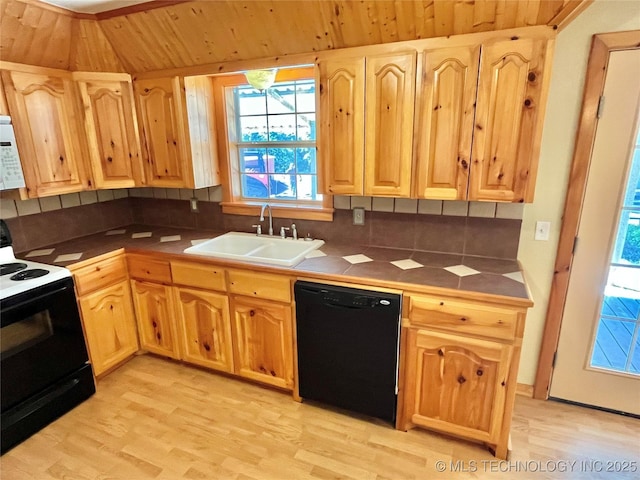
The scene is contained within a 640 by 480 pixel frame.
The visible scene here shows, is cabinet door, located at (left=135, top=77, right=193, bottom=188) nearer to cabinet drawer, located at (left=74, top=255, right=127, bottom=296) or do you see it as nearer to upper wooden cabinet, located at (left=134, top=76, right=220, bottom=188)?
upper wooden cabinet, located at (left=134, top=76, right=220, bottom=188)

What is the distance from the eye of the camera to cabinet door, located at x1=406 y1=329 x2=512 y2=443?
1771 millimetres

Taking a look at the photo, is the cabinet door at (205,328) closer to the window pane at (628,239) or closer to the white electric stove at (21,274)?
the white electric stove at (21,274)

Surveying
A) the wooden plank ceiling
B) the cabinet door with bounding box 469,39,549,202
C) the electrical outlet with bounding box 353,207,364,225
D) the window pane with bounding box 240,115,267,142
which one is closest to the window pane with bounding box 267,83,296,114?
the window pane with bounding box 240,115,267,142

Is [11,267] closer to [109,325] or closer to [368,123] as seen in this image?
[109,325]

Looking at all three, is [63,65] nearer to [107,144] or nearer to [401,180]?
[107,144]

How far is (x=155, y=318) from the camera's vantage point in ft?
8.60

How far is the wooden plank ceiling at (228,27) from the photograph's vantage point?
1669mm

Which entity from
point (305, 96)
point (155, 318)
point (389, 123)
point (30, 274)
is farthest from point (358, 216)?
point (30, 274)

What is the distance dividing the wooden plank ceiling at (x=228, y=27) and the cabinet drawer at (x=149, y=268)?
4.34ft

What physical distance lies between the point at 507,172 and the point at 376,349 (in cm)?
115

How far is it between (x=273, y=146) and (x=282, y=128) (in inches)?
5.9

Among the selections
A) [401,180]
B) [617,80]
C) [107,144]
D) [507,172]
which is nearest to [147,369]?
[107,144]

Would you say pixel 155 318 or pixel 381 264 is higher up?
pixel 381 264

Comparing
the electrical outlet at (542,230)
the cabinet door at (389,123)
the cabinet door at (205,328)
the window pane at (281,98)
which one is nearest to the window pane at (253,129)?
the window pane at (281,98)
